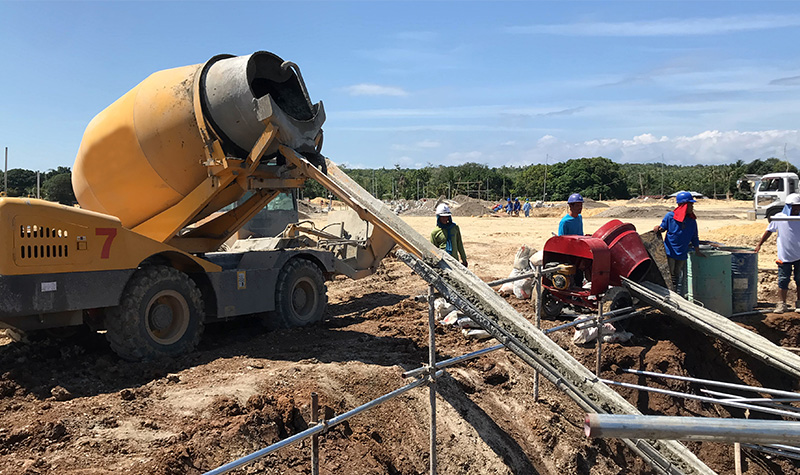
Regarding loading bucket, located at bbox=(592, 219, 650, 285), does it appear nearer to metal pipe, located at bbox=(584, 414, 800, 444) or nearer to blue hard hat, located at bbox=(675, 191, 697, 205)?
blue hard hat, located at bbox=(675, 191, 697, 205)

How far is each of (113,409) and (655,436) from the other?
4619 millimetres

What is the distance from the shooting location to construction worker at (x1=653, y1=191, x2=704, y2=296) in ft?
27.8

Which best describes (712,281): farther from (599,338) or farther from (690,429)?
(690,429)

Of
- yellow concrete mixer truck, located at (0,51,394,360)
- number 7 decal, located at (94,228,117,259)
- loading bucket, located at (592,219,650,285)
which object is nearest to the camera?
yellow concrete mixer truck, located at (0,51,394,360)

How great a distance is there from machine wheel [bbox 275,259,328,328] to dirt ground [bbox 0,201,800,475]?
28cm

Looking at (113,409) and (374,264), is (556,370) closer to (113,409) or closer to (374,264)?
(113,409)

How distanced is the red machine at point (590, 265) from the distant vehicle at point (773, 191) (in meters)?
18.6

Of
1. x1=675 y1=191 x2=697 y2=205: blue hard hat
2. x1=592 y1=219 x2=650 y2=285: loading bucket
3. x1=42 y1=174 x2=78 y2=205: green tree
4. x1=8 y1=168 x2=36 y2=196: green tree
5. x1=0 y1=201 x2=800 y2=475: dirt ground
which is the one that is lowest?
x1=0 y1=201 x2=800 y2=475: dirt ground

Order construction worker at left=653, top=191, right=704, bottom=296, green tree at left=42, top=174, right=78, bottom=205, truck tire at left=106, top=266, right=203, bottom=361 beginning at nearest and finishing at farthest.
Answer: truck tire at left=106, top=266, right=203, bottom=361 < construction worker at left=653, top=191, right=704, bottom=296 < green tree at left=42, top=174, right=78, bottom=205

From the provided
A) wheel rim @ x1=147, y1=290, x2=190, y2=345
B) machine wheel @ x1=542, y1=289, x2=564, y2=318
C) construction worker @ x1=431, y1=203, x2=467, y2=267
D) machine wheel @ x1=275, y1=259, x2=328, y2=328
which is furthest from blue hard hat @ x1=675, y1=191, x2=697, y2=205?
wheel rim @ x1=147, y1=290, x2=190, y2=345

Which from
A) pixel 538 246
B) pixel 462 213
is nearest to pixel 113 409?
pixel 538 246

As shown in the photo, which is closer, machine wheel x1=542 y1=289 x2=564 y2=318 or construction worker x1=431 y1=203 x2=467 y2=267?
construction worker x1=431 y1=203 x2=467 y2=267

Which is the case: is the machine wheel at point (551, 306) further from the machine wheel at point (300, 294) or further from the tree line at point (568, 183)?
the tree line at point (568, 183)

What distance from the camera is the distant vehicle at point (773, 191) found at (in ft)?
77.0
